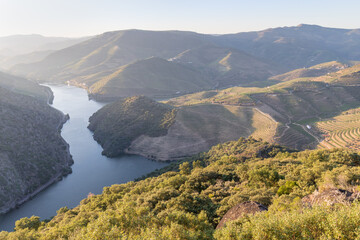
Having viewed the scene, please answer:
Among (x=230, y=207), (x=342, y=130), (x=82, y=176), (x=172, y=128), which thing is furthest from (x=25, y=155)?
(x=342, y=130)

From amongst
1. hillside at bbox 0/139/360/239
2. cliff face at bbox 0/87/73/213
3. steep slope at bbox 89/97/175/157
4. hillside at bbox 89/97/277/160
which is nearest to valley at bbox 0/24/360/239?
hillside at bbox 0/139/360/239

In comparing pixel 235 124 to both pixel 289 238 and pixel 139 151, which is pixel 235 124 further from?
pixel 289 238

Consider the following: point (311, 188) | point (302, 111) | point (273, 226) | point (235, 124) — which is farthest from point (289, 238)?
point (302, 111)

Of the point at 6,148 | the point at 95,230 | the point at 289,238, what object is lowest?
the point at 6,148

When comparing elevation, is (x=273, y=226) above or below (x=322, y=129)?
above

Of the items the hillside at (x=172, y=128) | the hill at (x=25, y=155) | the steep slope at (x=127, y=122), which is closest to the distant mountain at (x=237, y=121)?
the hillside at (x=172, y=128)

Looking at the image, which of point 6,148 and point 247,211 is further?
point 6,148
